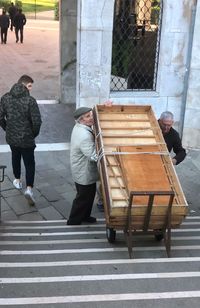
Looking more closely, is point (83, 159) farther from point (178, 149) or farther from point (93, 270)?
point (93, 270)

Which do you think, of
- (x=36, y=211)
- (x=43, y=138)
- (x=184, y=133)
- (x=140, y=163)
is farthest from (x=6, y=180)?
(x=184, y=133)

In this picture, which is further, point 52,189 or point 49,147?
point 49,147

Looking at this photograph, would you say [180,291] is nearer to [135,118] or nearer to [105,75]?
[135,118]

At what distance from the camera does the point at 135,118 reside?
223 inches

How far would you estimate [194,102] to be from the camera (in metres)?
9.05

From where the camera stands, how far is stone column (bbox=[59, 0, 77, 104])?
1135 centimetres

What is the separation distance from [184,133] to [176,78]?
1112 mm

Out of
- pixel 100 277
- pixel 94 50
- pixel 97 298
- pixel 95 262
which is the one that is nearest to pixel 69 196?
pixel 95 262

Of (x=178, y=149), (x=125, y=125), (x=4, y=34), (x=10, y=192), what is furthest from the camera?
(x=4, y=34)

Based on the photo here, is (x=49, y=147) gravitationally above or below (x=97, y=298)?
below

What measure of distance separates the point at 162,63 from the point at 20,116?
3747 mm

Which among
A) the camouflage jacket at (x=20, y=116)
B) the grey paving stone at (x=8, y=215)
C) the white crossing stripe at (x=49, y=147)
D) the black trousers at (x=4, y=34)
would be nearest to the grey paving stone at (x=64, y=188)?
the grey paving stone at (x=8, y=215)

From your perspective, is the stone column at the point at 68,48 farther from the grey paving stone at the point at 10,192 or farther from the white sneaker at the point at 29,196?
the white sneaker at the point at 29,196

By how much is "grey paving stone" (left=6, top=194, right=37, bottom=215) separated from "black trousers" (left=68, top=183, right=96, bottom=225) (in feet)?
2.86
